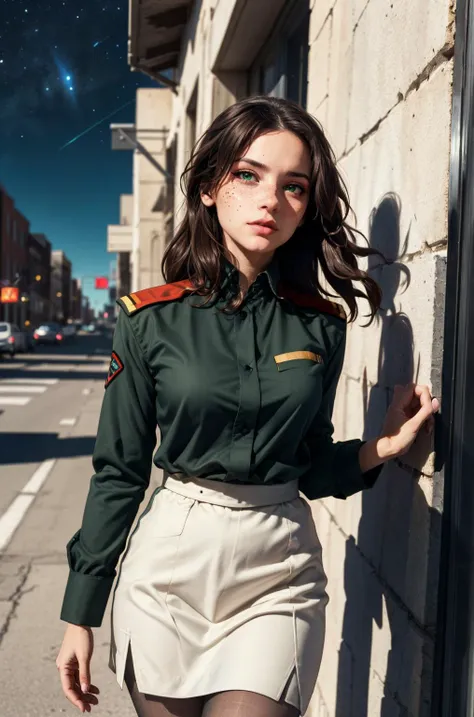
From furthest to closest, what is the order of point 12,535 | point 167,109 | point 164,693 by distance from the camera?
point 167,109 → point 12,535 → point 164,693

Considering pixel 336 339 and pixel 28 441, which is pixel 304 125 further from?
pixel 28 441

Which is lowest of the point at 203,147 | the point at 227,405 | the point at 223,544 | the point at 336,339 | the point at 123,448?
the point at 223,544

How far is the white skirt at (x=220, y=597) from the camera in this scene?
165 centimetres

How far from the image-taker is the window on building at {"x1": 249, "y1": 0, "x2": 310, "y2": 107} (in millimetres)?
4418

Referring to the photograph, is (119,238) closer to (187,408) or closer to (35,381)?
(35,381)

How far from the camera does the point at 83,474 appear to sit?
903cm

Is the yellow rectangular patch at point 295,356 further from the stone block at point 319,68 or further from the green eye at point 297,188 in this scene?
the stone block at point 319,68

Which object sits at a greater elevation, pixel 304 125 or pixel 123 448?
pixel 304 125

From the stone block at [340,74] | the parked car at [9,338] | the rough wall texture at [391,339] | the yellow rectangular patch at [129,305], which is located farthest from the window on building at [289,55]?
the parked car at [9,338]

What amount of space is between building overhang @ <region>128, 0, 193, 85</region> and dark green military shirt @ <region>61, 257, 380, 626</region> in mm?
9303

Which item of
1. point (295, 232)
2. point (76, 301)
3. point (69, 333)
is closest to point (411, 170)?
point (295, 232)

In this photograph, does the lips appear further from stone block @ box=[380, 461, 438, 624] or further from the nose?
stone block @ box=[380, 461, 438, 624]

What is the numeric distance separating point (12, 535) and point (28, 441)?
5021 millimetres

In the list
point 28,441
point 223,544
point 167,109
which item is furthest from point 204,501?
point 167,109
